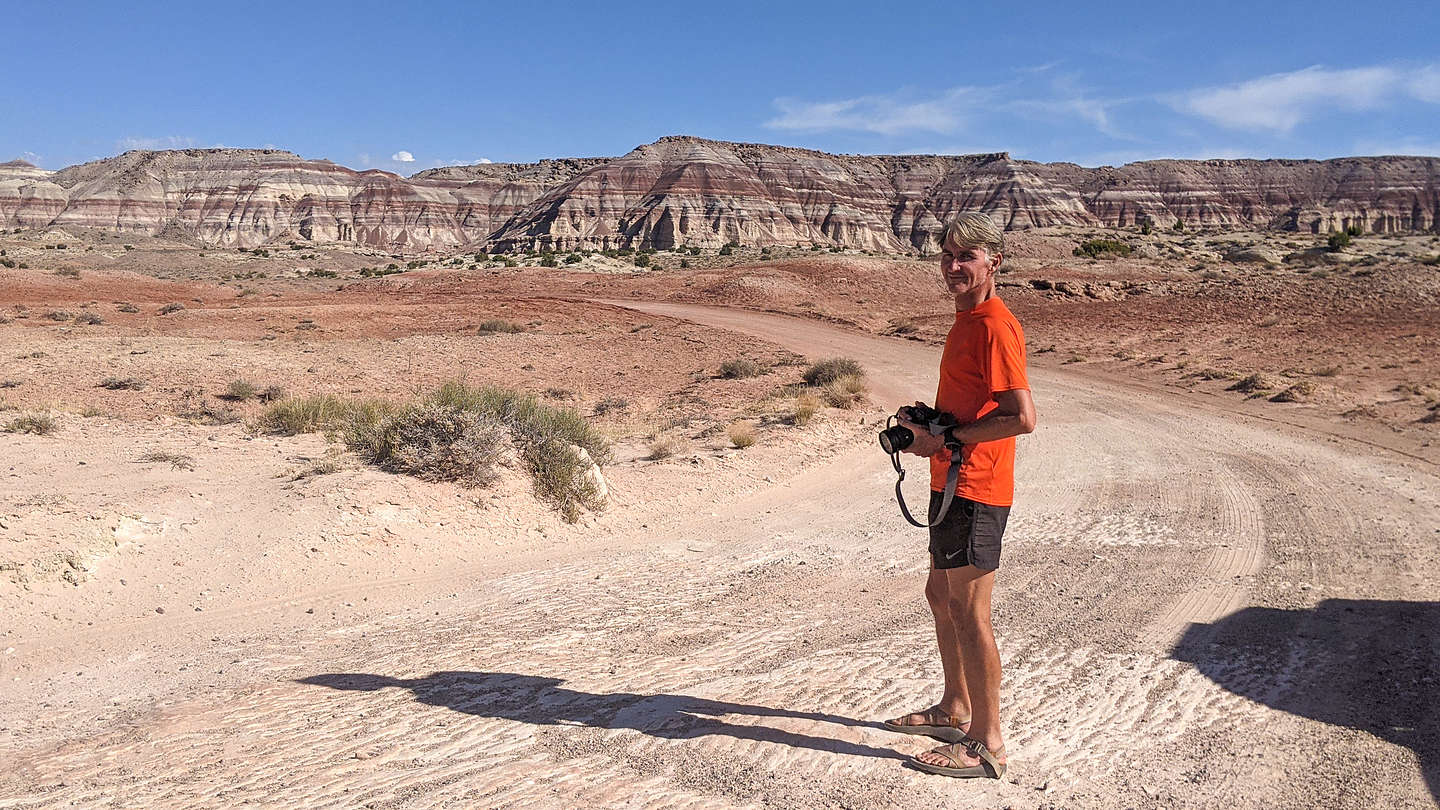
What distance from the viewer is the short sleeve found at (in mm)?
3375

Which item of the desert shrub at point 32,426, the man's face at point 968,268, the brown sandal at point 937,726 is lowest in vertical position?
the brown sandal at point 937,726

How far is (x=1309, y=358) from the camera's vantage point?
62.5ft

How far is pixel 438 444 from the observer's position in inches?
323

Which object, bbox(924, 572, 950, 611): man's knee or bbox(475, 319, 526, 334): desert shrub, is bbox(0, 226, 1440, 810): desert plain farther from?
bbox(475, 319, 526, 334): desert shrub

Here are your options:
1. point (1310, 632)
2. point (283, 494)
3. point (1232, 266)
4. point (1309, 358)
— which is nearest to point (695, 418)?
point (283, 494)

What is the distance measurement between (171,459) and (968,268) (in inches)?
333

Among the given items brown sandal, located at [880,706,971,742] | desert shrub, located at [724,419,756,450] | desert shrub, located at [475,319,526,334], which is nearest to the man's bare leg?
brown sandal, located at [880,706,971,742]

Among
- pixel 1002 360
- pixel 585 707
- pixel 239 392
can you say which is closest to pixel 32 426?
pixel 239 392

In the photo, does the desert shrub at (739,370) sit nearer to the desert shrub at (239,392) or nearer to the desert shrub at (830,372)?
the desert shrub at (830,372)

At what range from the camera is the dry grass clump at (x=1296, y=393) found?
15.2 m

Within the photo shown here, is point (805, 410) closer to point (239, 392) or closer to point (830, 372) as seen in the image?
point (830, 372)

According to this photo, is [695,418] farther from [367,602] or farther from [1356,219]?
[1356,219]

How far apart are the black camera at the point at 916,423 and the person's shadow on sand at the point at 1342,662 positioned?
2.53 meters

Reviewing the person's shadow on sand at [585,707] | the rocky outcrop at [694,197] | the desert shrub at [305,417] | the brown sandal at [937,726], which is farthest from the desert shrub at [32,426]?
the rocky outcrop at [694,197]
